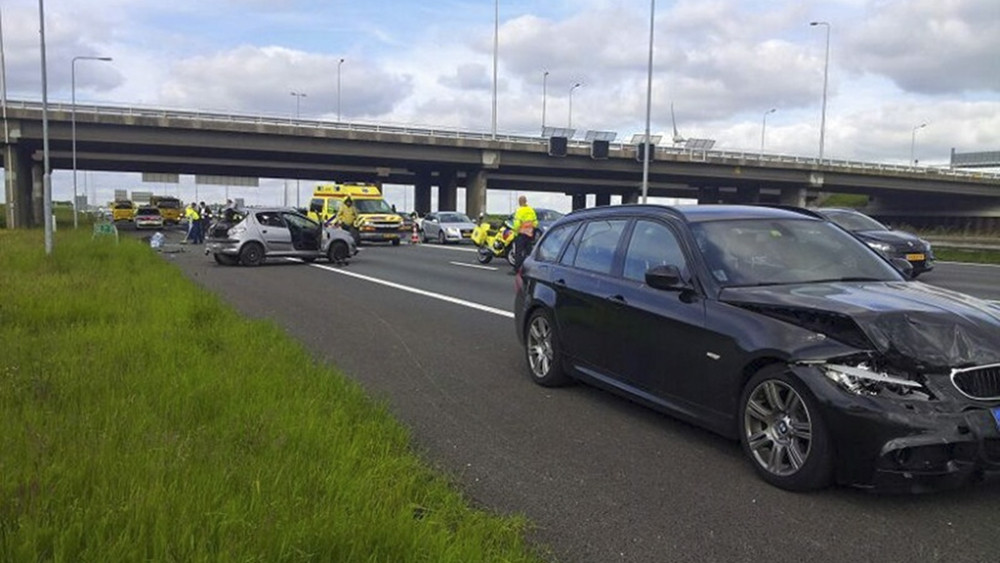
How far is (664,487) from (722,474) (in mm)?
419

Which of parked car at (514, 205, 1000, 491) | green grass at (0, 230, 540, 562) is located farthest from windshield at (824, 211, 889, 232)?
green grass at (0, 230, 540, 562)

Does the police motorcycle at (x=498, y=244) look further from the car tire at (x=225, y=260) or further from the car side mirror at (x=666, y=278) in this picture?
the car side mirror at (x=666, y=278)

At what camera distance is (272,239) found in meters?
21.2

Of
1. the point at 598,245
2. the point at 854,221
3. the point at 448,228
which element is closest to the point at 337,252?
the point at 854,221

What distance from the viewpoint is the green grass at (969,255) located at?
2619cm

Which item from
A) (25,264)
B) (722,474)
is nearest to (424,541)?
(722,474)

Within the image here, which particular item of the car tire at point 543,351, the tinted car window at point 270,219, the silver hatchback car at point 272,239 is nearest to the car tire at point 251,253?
the silver hatchback car at point 272,239

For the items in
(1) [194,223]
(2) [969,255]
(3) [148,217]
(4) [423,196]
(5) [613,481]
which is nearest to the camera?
(5) [613,481]

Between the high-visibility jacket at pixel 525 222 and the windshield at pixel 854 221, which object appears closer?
the windshield at pixel 854 221

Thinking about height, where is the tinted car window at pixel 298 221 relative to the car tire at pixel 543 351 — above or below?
above

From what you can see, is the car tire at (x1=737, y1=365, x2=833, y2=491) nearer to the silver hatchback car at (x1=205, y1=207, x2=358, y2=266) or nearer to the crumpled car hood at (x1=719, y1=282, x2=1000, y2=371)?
the crumpled car hood at (x1=719, y1=282, x2=1000, y2=371)

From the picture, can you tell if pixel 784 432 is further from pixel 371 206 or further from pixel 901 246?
pixel 371 206

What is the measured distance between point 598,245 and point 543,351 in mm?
1080

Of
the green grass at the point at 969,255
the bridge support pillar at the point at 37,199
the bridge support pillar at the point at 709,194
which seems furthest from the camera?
the bridge support pillar at the point at 709,194
